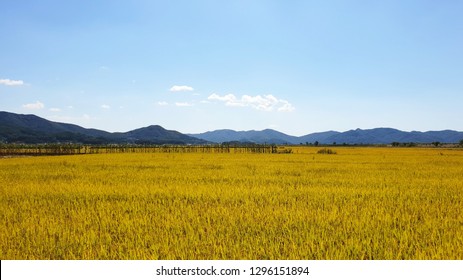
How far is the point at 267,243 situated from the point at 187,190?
23.0 ft

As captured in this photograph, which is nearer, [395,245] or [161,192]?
[395,245]

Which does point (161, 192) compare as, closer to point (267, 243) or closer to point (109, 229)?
point (109, 229)

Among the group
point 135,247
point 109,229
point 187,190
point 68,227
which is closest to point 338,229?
point 135,247

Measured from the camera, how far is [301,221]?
25.6 ft

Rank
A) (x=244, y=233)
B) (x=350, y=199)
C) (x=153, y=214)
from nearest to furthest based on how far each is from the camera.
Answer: (x=244, y=233) → (x=153, y=214) → (x=350, y=199)

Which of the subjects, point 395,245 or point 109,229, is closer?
point 395,245

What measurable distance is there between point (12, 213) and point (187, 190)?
5597 millimetres

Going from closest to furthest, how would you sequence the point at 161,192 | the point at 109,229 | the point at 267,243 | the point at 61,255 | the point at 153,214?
the point at 61,255
the point at 267,243
the point at 109,229
the point at 153,214
the point at 161,192

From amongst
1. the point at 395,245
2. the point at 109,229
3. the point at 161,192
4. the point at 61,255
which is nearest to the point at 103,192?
the point at 161,192

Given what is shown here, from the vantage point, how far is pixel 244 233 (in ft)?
22.5

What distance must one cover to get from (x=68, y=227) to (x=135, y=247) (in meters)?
2.26

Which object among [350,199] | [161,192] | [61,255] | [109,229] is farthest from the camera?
[161,192]

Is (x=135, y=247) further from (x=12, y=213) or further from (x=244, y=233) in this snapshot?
(x=12, y=213)


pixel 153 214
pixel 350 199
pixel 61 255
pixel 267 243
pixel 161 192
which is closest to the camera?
pixel 61 255
